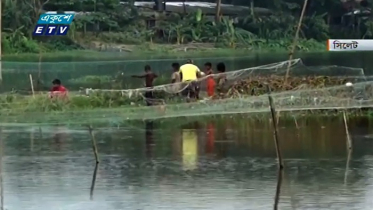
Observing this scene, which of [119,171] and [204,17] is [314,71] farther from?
[204,17]

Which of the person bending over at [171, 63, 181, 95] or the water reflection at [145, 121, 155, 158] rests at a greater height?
the person bending over at [171, 63, 181, 95]

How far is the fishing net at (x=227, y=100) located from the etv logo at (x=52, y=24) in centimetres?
369

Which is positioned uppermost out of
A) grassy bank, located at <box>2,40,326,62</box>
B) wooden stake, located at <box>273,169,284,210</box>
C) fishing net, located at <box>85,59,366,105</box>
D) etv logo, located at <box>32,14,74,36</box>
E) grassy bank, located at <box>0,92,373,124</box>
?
grassy bank, located at <box>2,40,326,62</box>

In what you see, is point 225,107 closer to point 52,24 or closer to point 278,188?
point 278,188

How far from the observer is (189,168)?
13.5 meters

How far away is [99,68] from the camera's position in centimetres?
3453

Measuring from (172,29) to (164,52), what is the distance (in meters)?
3.81

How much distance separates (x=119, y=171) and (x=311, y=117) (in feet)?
24.5

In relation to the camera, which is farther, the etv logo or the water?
the etv logo

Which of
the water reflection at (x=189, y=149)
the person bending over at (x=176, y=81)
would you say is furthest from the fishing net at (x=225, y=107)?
the person bending over at (x=176, y=81)

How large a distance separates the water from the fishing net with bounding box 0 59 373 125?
35 cm

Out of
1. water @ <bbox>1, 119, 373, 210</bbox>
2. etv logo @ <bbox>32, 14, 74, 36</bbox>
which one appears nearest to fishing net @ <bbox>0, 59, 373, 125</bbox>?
water @ <bbox>1, 119, 373, 210</bbox>

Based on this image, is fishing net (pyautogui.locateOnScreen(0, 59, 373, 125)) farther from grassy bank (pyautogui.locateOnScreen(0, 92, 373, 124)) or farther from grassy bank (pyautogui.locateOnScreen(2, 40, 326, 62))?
grassy bank (pyautogui.locateOnScreen(2, 40, 326, 62))

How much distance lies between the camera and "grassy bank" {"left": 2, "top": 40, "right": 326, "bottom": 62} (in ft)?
151
